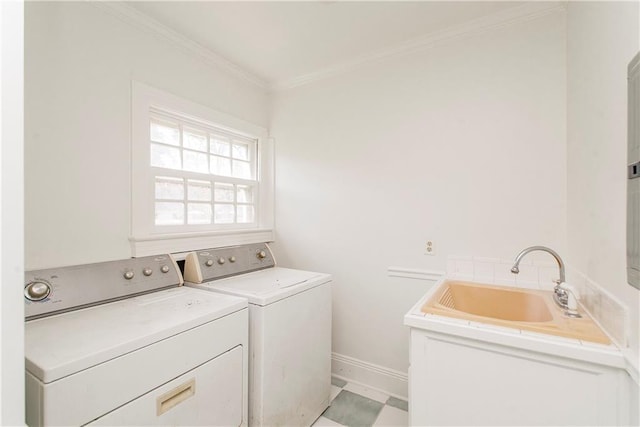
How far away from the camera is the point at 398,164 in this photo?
7.02 ft

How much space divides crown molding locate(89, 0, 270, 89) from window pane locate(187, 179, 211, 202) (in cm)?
90

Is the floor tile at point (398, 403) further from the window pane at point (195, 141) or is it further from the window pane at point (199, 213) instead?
the window pane at point (195, 141)

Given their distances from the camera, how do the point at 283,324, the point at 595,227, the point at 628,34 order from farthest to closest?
the point at 283,324 < the point at 595,227 < the point at 628,34

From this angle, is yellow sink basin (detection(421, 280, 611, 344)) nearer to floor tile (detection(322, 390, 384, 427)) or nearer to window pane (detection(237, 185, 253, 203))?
floor tile (detection(322, 390, 384, 427))

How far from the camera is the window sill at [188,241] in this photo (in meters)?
1.75

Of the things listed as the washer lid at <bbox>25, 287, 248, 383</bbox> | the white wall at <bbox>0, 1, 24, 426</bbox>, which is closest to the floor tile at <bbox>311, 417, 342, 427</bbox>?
the washer lid at <bbox>25, 287, 248, 383</bbox>

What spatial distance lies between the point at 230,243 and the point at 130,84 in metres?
1.23

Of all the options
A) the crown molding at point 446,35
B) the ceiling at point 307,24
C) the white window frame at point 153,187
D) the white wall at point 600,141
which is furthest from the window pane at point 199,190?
the white wall at point 600,141

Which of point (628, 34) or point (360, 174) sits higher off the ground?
point (628, 34)

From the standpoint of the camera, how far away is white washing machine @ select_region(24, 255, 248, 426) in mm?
901

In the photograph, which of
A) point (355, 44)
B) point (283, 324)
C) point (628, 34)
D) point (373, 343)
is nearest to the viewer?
point (628, 34)

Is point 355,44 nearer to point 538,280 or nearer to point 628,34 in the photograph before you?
point 628,34

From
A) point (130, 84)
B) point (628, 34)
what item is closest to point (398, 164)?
point (628, 34)

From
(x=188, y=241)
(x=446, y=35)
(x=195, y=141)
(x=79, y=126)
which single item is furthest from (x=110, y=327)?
(x=446, y=35)
